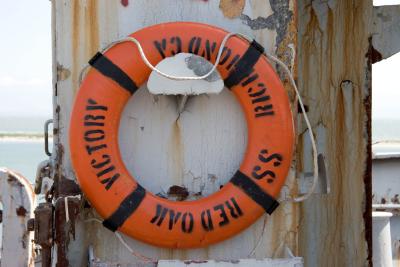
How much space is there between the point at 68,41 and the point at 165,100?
1.22ft

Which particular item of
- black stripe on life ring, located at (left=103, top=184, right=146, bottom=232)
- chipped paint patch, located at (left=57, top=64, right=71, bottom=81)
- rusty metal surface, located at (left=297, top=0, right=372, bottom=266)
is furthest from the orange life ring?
rusty metal surface, located at (left=297, top=0, right=372, bottom=266)

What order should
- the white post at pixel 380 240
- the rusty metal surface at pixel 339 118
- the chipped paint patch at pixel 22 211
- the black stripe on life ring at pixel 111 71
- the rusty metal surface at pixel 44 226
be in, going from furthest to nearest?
the white post at pixel 380 240, the chipped paint patch at pixel 22 211, the rusty metal surface at pixel 339 118, the black stripe on life ring at pixel 111 71, the rusty metal surface at pixel 44 226

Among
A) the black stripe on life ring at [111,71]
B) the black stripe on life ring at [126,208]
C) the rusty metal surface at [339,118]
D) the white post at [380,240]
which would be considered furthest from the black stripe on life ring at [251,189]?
the white post at [380,240]

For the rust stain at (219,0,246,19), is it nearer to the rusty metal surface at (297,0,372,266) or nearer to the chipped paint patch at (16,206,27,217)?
the rusty metal surface at (297,0,372,266)

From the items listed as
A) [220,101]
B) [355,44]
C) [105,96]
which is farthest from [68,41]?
[355,44]

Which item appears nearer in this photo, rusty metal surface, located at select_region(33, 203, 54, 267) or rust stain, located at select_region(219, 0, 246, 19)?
rusty metal surface, located at select_region(33, 203, 54, 267)

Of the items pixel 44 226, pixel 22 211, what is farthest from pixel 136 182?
pixel 22 211

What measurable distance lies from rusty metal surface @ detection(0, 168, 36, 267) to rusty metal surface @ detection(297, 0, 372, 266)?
4.29 feet

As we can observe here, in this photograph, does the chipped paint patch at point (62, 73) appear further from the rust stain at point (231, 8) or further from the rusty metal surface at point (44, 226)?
the rust stain at point (231, 8)

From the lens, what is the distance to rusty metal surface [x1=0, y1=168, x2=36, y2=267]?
3.42m

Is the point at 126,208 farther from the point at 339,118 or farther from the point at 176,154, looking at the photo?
Answer: the point at 339,118

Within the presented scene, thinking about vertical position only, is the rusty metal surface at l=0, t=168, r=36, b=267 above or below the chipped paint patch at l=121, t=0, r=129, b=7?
below

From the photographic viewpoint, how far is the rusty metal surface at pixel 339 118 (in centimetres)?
333

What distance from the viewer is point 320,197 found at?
3.35 meters
